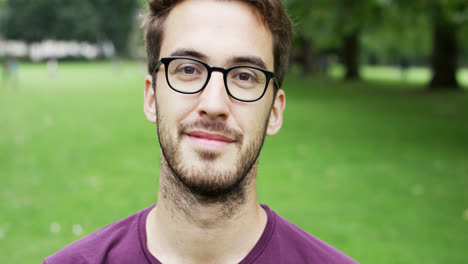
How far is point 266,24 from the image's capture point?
2.17 m

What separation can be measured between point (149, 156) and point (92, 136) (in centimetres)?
282

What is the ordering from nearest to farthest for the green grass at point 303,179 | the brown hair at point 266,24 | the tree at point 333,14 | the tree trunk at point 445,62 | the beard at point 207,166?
the beard at point 207,166 → the brown hair at point 266,24 → the green grass at point 303,179 → the tree at point 333,14 → the tree trunk at point 445,62

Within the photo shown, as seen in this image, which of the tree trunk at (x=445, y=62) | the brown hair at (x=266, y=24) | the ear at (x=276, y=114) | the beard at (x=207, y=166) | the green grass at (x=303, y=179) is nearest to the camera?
the beard at (x=207, y=166)

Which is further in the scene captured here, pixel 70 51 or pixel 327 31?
pixel 70 51

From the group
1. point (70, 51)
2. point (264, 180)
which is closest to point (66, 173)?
point (264, 180)

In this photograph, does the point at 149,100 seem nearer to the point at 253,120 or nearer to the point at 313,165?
the point at 253,120

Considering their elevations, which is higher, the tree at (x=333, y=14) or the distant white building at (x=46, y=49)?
the tree at (x=333, y=14)

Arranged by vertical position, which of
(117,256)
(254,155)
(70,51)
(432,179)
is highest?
(254,155)

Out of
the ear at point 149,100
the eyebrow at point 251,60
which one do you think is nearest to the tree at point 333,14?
the ear at point 149,100

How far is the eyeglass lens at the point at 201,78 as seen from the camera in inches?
78.8

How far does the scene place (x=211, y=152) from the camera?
191 cm

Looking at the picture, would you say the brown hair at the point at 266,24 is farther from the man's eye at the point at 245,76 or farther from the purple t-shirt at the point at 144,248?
the purple t-shirt at the point at 144,248

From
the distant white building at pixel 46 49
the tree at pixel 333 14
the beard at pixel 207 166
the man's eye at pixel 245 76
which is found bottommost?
the distant white building at pixel 46 49

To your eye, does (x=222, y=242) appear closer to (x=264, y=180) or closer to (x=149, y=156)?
(x=264, y=180)
